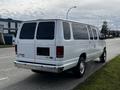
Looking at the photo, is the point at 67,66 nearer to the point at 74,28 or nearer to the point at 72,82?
the point at 72,82

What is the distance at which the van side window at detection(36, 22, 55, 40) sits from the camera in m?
7.71

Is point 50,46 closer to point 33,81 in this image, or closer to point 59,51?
point 59,51

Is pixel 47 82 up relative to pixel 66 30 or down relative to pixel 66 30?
down

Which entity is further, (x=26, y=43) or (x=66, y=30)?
(x=26, y=43)

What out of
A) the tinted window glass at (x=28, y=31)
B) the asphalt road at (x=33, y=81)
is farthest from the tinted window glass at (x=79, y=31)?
the asphalt road at (x=33, y=81)

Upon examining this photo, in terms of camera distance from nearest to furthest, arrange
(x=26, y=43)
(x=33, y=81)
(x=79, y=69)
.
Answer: (x=26, y=43), (x=33, y=81), (x=79, y=69)

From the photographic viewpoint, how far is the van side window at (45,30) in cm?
771

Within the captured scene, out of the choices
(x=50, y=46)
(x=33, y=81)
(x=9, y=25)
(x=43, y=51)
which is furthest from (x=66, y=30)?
(x=9, y=25)

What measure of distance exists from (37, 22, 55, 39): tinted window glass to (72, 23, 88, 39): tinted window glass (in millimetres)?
1083

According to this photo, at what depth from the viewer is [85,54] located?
9.55 meters

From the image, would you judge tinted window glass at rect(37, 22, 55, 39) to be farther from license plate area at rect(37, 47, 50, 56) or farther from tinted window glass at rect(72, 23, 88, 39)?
tinted window glass at rect(72, 23, 88, 39)

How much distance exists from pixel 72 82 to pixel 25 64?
→ 6.03 ft

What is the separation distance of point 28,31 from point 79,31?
2038 mm

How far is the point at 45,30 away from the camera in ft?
25.9
